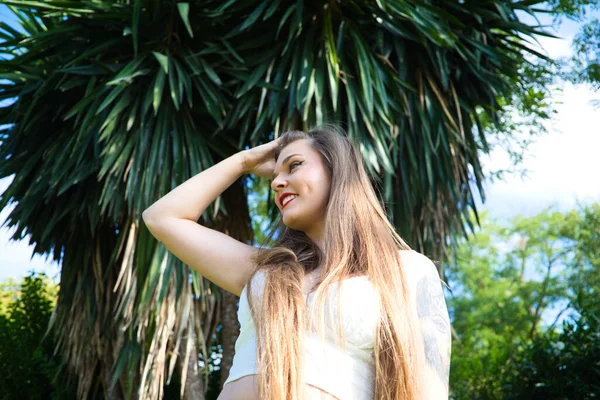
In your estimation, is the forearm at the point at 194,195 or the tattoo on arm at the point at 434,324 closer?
the tattoo on arm at the point at 434,324

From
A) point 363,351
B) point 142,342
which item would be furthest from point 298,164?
point 142,342

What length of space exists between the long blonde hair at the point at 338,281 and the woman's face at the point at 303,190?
1.3 inches

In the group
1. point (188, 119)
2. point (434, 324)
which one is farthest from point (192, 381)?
point (434, 324)

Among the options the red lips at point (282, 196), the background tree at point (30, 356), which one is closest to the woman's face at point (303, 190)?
the red lips at point (282, 196)

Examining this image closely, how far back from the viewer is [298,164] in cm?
197

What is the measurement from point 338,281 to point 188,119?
3137 millimetres

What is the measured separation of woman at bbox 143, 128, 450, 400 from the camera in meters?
1.59

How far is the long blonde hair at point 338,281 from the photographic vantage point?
1585mm

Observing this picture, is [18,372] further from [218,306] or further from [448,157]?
[448,157]

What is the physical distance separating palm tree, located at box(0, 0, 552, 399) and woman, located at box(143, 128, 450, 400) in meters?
2.29

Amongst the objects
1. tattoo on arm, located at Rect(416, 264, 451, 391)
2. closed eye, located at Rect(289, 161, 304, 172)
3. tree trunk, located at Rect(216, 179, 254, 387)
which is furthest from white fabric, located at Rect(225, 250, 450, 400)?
tree trunk, located at Rect(216, 179, 254, 387)

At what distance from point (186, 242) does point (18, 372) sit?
4401 mm

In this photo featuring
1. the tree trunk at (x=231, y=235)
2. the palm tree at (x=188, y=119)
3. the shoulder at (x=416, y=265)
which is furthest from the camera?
the tree trunk at (x=231, y=235)

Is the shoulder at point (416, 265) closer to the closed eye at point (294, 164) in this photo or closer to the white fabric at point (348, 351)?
the white fabric at point (348, 351)
